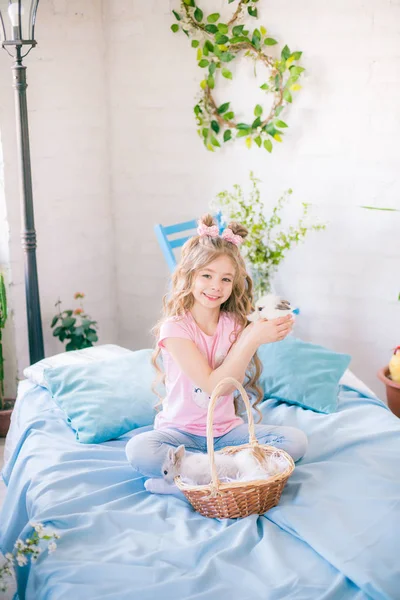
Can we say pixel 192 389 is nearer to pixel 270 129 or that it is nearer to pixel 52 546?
pixel 52 546

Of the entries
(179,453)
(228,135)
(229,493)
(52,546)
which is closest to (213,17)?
(228,135)

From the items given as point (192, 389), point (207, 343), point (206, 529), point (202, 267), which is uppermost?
point (202, 267)

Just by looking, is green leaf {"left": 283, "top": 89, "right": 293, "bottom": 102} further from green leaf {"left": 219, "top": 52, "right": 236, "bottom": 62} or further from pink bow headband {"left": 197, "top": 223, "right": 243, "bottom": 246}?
pink bow headband {"left": 197, "top": 223, "right": 243, "bottom": 246}

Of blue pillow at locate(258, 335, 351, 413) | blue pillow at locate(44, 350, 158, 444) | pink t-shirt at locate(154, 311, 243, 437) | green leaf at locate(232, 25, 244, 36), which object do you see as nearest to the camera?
pink t-shirt at locate(154, 311, 243, 437)

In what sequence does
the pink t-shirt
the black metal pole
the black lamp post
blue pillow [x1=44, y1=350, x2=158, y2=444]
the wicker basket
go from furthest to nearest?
the black metal pole
the black lamp post
blue pillow [x1=44, y1=350, x2=158, y2=444]
the pink t-shirt
the wicker basket

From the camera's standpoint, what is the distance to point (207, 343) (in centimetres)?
209

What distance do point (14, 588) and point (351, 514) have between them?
90 centimetres

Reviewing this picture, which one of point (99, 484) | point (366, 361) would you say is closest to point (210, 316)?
point (99, 484)

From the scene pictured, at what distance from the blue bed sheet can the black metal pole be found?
0.64m

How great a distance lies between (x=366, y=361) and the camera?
121 inches

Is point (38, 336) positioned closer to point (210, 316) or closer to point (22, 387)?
point (22, 387)

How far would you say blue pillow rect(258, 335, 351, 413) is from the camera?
240cm

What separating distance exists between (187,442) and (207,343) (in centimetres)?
28

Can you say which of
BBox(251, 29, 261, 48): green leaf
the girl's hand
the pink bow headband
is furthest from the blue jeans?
BBox(251, 29, 261, 48): green leaf
